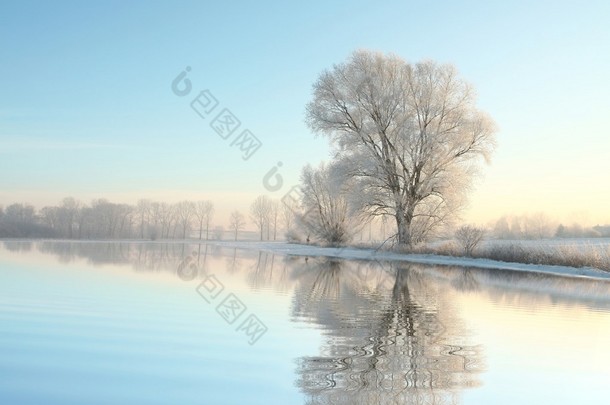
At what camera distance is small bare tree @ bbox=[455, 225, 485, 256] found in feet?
88.4

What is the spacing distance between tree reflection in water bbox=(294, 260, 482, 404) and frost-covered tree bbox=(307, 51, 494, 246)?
1996cm

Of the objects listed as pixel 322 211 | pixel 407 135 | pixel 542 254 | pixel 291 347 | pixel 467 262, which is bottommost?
pixel 291 347

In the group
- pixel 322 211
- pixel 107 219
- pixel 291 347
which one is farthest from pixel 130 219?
pixel 291 347

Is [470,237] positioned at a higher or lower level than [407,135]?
lower

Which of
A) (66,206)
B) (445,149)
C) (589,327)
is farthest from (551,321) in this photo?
(66,206)

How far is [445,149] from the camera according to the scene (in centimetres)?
2994

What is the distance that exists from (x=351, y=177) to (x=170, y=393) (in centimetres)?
2775

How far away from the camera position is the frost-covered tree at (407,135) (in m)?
30.0

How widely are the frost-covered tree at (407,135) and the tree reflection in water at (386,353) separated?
20.0 m

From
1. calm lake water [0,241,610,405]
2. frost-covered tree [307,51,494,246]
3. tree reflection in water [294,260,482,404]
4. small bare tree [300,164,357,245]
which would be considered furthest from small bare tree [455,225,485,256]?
tree reflection in water [294,260,482,404]

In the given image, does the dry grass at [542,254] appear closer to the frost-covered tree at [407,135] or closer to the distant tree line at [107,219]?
the frost-covered tree at [407,135]

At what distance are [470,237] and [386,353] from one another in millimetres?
22896

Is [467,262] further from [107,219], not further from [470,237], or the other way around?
[107,219]

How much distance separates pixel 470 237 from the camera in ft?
89.2
